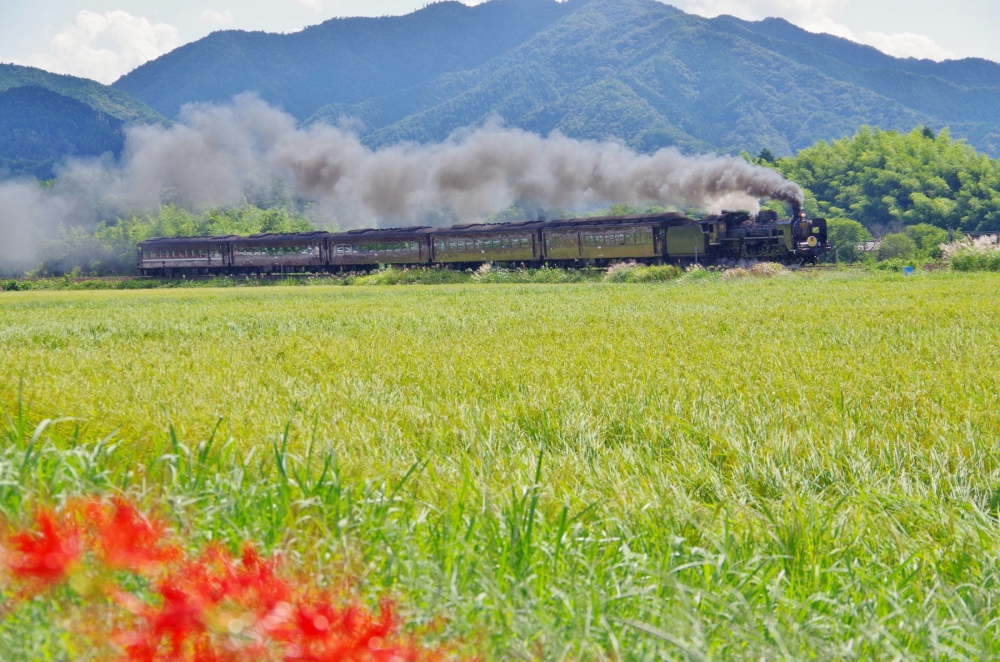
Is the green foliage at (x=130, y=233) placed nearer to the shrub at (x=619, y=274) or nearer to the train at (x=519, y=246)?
the train at (x=519, y=246)

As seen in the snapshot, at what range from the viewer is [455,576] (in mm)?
2064

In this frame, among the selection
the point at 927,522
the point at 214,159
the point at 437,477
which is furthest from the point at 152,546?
the point at 214,159

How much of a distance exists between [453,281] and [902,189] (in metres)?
80.7

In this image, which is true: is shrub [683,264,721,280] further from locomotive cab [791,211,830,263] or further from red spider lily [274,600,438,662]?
red spider lily [274,600,438,662]

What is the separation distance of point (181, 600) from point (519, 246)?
41.9m

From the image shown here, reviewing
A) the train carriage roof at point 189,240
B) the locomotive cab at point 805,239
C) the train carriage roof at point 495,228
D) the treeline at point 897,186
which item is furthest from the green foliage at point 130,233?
the treeline at point 897,186

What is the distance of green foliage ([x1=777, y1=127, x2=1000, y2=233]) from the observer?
95625mm

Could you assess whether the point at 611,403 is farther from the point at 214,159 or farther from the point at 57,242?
the point at 57,242

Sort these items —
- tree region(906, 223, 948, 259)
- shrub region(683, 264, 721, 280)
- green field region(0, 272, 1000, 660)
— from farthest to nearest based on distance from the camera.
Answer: tree region(906, 223, 948, 259), shrub region(683, 264, 721, 280), green field region(0, 272, 1000, 660)

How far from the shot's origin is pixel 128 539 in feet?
6.97

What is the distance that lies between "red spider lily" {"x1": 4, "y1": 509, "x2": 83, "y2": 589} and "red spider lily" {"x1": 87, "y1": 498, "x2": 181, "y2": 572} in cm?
6

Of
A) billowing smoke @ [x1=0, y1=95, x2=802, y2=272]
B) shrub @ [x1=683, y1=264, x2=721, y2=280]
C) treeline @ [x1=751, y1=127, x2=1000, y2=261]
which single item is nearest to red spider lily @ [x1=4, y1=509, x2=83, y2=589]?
shrub @ [x1=683, y1=264, x2=721, y2=280]

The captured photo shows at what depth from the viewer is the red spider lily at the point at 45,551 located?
1873 mm

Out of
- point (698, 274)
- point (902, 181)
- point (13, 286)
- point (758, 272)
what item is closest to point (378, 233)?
point (698, 274)
